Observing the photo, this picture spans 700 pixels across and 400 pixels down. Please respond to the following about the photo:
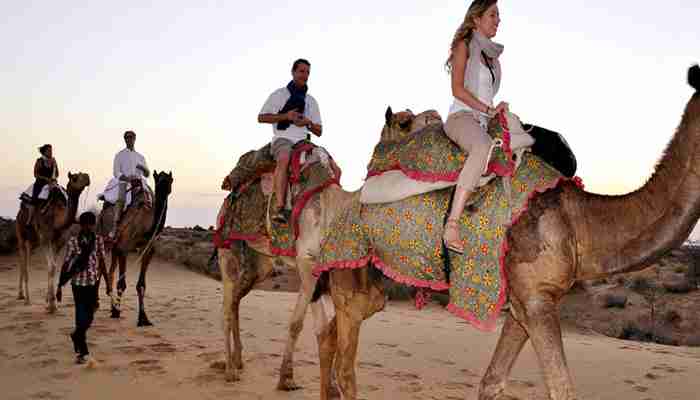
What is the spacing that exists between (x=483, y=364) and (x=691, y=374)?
9.57 feet

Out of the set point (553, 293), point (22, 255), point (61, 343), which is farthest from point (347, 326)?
point (22, 255)

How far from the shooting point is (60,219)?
1282 centimetres

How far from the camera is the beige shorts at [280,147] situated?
646 centimetres

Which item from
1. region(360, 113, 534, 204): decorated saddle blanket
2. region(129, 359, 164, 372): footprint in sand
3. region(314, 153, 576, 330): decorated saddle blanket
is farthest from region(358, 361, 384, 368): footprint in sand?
region(360, 113, 534, 204): decorated saddle blanket

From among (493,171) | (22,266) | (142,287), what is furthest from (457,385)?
(22,266)

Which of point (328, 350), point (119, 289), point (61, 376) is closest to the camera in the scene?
point (328, 350)

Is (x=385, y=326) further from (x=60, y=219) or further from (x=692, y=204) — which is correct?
(x=692, y=204)

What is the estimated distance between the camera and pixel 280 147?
655 centimetres

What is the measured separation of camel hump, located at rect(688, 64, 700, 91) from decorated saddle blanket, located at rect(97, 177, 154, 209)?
10.6m

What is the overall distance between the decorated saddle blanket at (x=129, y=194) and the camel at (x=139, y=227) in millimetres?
159

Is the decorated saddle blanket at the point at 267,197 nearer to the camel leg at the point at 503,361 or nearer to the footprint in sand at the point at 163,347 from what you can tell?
the footprint in sand at the point at 163,347

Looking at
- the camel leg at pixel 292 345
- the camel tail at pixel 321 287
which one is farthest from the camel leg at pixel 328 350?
the camel leg at pixel 292 345

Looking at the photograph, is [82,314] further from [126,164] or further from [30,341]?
[126,164]

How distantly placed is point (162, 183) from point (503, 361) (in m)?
8.66
